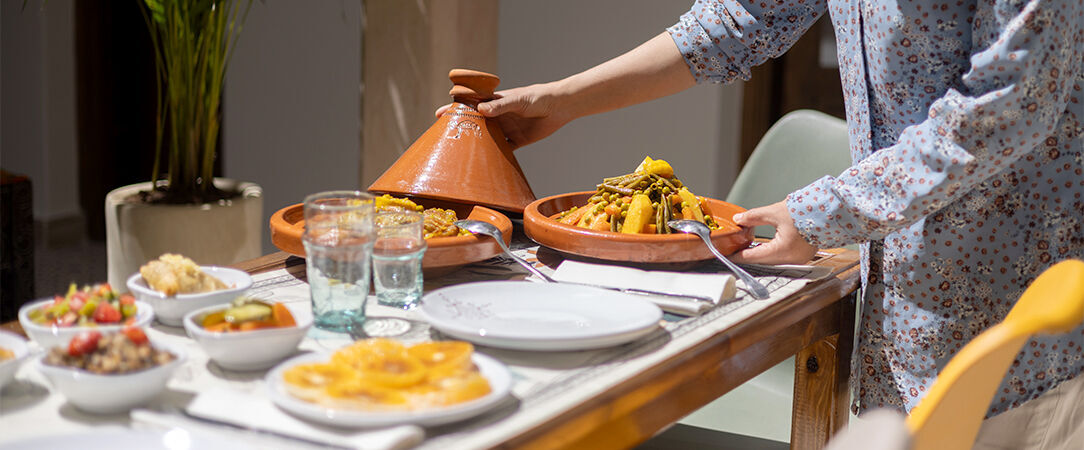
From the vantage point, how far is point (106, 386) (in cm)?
72

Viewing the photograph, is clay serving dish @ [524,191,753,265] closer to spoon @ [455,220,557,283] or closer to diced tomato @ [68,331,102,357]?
spoon @ [455,220,557,283]

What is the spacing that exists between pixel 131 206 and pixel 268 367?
1.85 m

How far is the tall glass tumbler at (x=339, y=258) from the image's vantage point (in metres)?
0.95

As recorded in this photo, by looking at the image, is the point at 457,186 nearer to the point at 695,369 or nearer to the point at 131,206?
the point at 695,369

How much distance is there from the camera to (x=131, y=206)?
251cm

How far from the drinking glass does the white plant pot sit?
1.63 m

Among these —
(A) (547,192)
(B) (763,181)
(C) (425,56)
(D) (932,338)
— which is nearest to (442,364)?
(D) (932,338)

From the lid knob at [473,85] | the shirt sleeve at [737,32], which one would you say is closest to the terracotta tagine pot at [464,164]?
the lid knob at [473,85]

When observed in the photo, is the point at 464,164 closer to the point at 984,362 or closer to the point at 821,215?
the point at 821,215

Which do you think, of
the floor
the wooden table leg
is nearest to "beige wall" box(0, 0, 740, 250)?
the floor

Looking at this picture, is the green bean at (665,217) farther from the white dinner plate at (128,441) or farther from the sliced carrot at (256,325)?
the white dinner plate at (128,441)

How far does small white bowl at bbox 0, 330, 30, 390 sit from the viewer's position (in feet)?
2.47

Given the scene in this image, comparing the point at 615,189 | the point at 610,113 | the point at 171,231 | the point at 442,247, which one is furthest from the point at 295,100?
the point at 442,247

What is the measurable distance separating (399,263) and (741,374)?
385 millimetres
